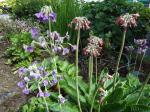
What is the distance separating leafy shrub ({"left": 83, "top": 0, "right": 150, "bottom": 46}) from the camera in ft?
24.0

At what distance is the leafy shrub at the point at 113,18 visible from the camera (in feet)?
24.0

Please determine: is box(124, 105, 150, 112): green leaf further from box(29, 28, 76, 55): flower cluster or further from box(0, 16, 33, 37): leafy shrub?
box(0, 16, 33, 37): leafy shrub

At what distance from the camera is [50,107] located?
169 inches

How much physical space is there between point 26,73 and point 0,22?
5650 mm

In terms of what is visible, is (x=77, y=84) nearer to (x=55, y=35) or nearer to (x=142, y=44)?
(x=55, y=35)

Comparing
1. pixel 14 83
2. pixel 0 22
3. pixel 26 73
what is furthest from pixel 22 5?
pixel 26 73

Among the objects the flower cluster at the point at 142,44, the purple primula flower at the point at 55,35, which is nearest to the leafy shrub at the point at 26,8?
the flower cluster at the point at 142,44

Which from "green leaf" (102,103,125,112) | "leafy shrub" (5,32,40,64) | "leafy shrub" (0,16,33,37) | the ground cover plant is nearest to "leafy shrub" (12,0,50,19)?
"leafy shrub" (0,16,33,37)

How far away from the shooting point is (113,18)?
746 cm

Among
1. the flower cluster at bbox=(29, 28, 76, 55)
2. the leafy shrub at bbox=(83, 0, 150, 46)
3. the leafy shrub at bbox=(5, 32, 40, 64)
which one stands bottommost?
the leafy shrub at bbox=(5, 32, 40, 64)

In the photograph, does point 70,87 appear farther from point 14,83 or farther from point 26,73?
point 14,83

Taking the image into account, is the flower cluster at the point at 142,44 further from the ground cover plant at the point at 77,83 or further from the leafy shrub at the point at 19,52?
the leafy shrub at the point at 19,52

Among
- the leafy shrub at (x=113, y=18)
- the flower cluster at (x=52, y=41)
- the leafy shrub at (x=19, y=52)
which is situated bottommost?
the leafy shrub at (x=19, y=52)

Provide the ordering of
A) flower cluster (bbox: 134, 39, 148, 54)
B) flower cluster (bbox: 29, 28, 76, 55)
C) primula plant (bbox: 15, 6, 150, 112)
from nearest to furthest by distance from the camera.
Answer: primula plant (bbox: 15, 6, 150, 112), flower cluster (bbox: 29, 28, 76, 55), flower cluster (bbox: 134, 39, 148, 54)
